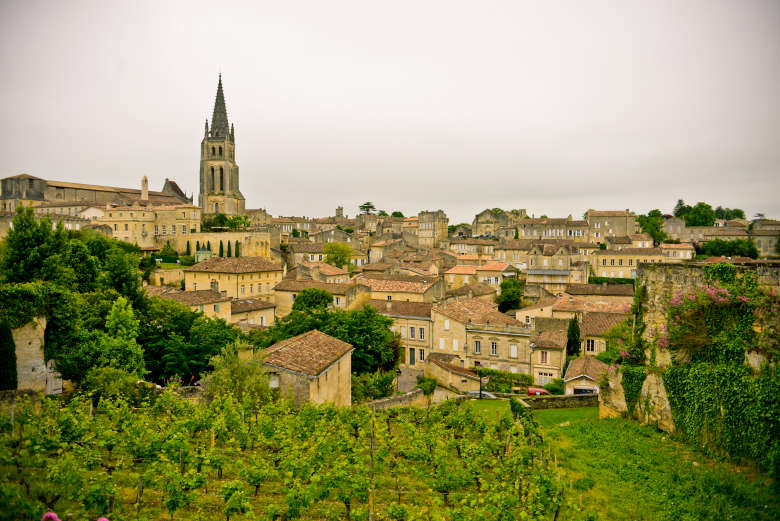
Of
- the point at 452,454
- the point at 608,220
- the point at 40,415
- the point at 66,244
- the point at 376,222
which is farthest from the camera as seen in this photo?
the point at 376,222

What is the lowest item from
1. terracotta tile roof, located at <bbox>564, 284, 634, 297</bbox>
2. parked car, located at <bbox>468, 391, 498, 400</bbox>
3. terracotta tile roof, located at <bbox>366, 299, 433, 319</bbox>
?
Answer: parked car, located at <bbox>468, 391, 498, 400</bbox>

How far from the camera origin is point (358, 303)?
133 ft

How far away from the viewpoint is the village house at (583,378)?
1045 inches

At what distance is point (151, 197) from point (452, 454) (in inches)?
3371

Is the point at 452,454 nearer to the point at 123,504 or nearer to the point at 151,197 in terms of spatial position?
the point at 123,504

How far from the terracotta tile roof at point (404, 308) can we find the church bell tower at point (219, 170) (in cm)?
5404

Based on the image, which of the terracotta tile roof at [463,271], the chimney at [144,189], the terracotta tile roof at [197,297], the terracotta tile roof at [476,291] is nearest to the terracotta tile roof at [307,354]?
the terracotta tile roof at [197,297]

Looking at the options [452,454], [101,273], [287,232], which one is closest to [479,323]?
[452,454]

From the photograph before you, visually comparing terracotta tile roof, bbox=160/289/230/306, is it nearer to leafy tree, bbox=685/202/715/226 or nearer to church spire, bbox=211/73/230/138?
church spire, bbox=211/73/230/138

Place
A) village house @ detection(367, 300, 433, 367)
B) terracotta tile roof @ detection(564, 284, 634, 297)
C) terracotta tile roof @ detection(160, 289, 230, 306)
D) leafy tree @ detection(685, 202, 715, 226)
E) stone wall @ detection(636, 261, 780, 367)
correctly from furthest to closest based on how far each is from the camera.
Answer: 1. leafy tree @ detection(685, 202, 715, 226)
2. terracotta tile roof @ detection(564, 284, 634, 297)
3. village house @ detection(367, 300, 433, 367)
4. terracotta tile roof @ detection(160, 289, 230, 306)
5. stone wall @ detection(636, 261, 780, 367)

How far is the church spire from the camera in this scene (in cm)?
8544

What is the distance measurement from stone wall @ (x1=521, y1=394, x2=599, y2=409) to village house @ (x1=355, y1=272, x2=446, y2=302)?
764 inches

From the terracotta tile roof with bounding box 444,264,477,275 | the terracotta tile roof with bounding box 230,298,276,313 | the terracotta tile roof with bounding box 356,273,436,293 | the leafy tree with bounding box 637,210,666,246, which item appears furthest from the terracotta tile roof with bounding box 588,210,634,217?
the terracotta tile roof with bounding box 230,298,276,313

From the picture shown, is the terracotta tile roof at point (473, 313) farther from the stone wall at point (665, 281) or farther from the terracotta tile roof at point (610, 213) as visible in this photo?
the terracotta tile roof at point (610, 213)
